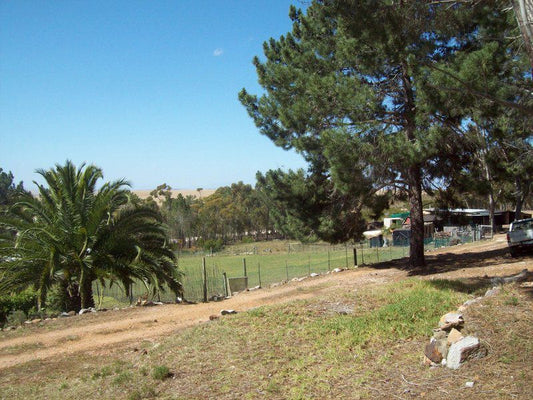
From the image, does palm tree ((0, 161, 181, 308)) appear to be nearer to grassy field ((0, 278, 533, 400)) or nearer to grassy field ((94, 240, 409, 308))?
grassy field ((94, 240, 409, 308))

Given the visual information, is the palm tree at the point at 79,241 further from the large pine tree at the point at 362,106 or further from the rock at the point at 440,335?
the rock at the point at 440,335

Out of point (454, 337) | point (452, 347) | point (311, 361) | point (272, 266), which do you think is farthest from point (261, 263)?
point (452, 347)

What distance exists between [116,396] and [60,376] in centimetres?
184

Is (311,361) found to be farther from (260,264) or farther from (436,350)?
(260,264)

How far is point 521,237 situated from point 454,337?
1347cm

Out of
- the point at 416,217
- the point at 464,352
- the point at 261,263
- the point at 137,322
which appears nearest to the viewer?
the point at 464,352

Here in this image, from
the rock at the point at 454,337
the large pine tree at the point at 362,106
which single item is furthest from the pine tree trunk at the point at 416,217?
the rock at the point at 454,337

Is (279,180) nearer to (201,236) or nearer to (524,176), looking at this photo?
(524,176)

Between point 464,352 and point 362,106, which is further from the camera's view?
point 362,106

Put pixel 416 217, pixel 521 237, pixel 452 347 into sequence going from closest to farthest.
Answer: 1. pixel 452 347
2. pixel 416 217
3. pixel 521 237

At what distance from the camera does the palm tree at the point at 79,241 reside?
13.1m

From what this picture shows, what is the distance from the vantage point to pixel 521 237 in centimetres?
1717

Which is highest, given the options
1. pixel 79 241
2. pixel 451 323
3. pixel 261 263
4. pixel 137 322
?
pixel 79 241

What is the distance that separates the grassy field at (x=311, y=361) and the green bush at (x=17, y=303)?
4.82 metres
